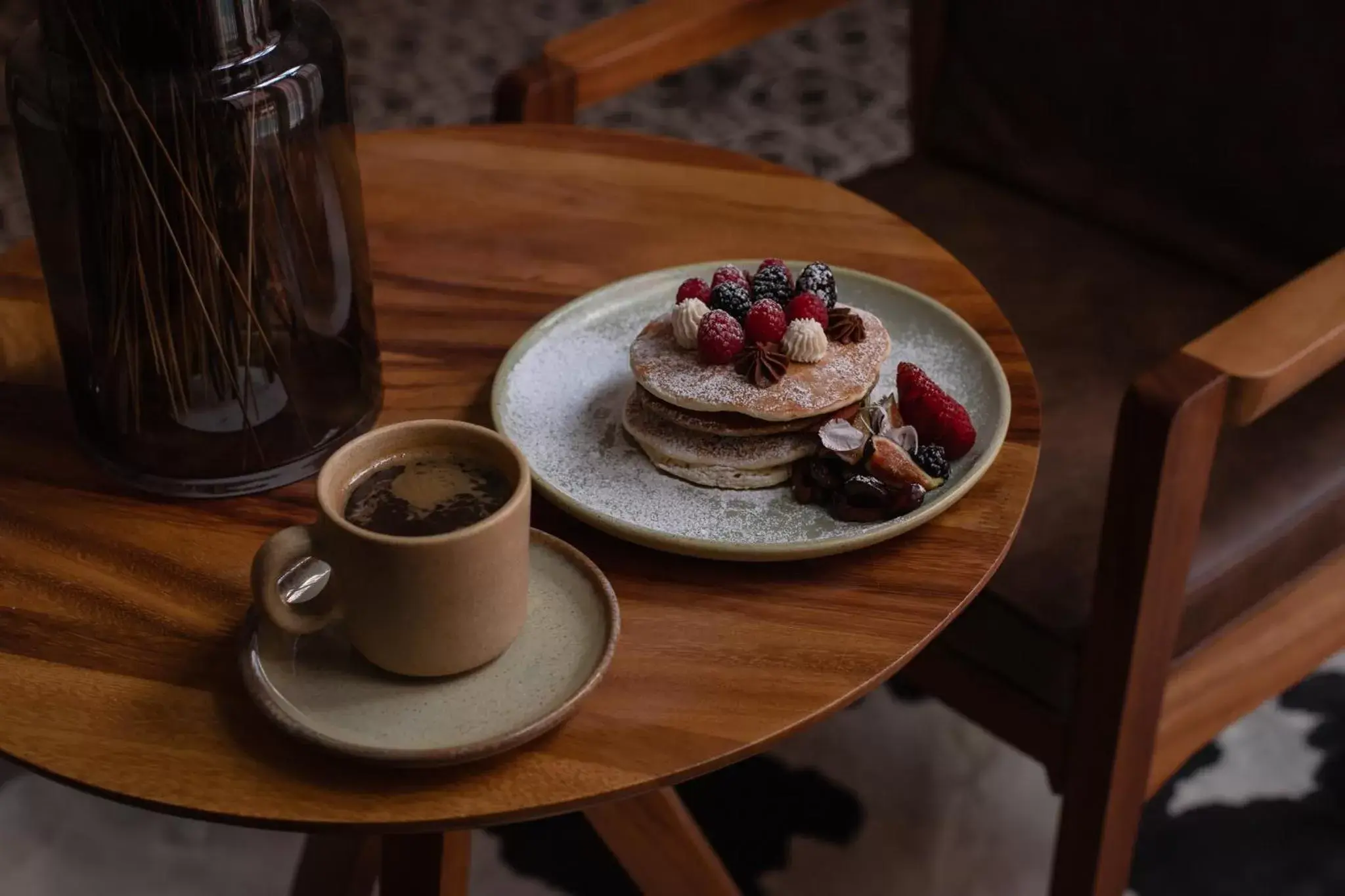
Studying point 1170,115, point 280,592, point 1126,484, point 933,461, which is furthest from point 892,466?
point 1170,115

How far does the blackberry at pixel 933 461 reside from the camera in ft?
3.00

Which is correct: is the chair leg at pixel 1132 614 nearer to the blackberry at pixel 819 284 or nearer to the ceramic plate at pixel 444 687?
the blackberry at pixel 819 284

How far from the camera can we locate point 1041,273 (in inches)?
61.2

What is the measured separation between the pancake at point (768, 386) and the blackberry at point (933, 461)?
0.06m

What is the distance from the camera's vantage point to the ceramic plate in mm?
735

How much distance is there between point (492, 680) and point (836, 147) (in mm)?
2274

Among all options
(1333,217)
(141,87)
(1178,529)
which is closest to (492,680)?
(141,87)

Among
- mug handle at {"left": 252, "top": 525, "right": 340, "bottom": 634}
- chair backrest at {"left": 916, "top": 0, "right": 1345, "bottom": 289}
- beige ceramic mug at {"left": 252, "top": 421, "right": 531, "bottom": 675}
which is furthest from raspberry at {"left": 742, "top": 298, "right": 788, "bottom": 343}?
chair backrest at {"left": 916, "top": 0, "right": 1345, "bottom": 289}

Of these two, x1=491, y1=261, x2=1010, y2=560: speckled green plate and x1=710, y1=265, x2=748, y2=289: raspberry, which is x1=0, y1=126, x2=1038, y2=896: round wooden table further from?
x1=710, y1=265, x2=748, y2=289: raspberry

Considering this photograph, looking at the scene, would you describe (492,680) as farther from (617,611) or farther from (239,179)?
(239,179)

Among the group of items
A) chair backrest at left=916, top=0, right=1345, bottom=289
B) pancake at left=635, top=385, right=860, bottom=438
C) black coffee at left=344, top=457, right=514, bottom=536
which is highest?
black coffee at left=344, top=457, right=514, bottom=536

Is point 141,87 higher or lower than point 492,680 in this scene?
higher

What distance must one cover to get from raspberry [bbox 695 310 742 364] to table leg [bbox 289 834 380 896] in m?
0.63

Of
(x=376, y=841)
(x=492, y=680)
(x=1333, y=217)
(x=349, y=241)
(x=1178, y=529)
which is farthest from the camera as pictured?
(x=1333, y=217)
